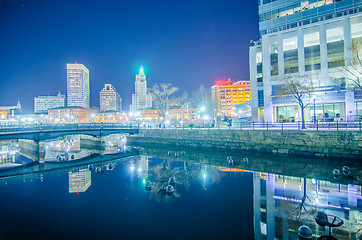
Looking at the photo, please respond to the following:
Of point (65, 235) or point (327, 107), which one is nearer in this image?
point (65, 235)

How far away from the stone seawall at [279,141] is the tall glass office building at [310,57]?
411 inches

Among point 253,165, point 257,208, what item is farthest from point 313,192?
→ point 253,165

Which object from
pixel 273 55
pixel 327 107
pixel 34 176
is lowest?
pixel 34 176

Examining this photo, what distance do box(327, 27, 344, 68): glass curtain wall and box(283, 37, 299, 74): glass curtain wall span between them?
200 inches

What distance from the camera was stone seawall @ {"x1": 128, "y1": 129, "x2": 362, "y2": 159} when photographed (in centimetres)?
2100

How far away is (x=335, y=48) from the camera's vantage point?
35.0m

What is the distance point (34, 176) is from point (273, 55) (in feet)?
141

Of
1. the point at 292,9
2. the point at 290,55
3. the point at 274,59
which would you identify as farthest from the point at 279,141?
the point at 292,9

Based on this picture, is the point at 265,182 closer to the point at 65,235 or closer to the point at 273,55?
the point at 65,235

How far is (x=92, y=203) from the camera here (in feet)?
41.1

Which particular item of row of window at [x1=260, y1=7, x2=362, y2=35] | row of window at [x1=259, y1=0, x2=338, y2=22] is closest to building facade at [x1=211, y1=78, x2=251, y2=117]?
row of window at [x1=259, y1=0, x2=338, y2=22]

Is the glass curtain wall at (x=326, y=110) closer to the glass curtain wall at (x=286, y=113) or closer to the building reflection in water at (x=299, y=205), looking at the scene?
the glass curtain wall at (x=286, y=113)

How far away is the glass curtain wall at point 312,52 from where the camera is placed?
3625cm

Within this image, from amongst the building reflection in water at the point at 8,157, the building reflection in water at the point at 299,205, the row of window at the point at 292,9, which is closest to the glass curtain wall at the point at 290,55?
the row of window at the point at 292,9
